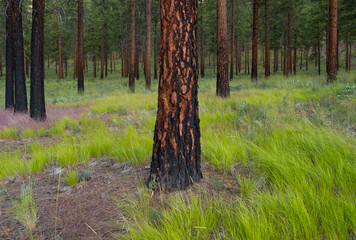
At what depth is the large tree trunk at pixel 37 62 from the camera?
713 cm

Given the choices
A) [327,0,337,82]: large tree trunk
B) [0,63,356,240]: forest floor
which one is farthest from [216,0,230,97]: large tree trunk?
[327,0,337,82]: large tree trunk

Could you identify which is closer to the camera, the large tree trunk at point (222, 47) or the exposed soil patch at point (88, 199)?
the exposed soil patch at point (88, 199)

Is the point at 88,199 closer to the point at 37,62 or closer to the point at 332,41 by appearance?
the point at 37,62

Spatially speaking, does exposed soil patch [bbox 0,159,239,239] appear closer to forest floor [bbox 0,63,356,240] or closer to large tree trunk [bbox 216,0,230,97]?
forest floor [bbox 0,63,356,240]

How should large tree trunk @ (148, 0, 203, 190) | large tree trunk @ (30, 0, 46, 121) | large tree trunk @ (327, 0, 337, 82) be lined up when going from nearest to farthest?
large tree trunk @ (148, 0, 203, 190) < large tree trunk @ (30, 0, 46, 121) < large tree trunk @ (327, 0, 337, 82)

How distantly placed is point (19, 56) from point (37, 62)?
221cm

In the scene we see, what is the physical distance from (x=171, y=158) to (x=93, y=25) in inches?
1640

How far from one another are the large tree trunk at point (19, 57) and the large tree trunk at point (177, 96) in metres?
8.63

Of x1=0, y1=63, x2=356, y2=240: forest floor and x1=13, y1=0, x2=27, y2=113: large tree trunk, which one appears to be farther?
x1=13, y1=0, x2=27, y2=113: large tree trunk

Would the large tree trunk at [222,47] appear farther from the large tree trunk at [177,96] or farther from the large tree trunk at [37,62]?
the large tree trunk at [177,96]

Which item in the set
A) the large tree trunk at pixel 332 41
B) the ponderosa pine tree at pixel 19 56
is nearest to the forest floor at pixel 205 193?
Answer: the ponderosa pine tree at pixel 19 56

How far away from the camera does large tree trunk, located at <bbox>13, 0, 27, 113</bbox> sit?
8.66 metres

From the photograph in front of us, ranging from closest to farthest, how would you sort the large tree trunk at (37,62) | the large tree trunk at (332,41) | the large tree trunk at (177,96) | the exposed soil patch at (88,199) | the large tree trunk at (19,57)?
the exposed soil patch at (88,199), the large tree trunk at (177,96), the large tree trunk at (37,62), the large tree trunk at (19,57), the large tree trunk at (332,41)

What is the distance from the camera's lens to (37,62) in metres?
7.30
